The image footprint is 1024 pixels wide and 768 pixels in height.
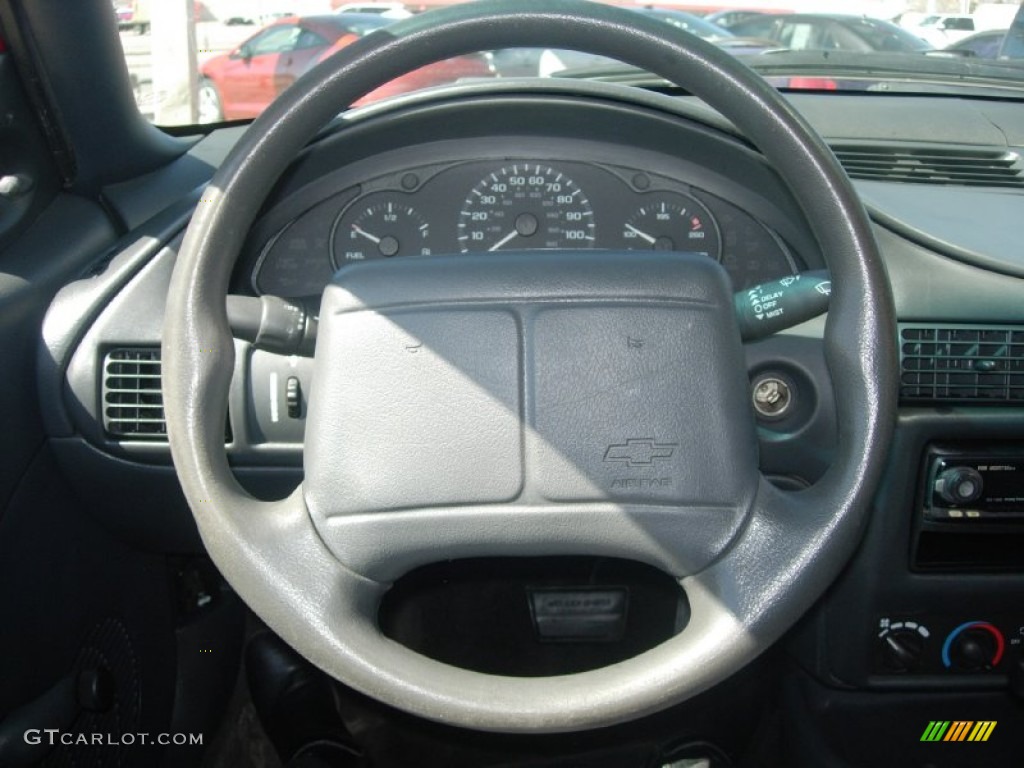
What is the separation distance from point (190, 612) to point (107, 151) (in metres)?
1.05

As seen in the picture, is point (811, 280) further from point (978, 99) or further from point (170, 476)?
point (978, 99)

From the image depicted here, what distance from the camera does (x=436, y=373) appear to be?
1431 mm

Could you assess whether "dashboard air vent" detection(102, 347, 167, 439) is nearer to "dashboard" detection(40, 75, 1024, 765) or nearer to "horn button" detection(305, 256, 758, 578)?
"dashboard" detection(40, 75, 1024, 765)

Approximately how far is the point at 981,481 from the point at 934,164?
82cm

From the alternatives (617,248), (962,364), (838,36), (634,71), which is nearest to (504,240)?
(617,248)

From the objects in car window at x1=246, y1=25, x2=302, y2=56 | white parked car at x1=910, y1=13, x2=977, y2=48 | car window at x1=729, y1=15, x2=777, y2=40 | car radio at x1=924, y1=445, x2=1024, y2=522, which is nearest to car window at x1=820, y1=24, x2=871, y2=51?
car window at x1=729, y1=15, x2=777, y2=40

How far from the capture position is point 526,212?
6.77 ft

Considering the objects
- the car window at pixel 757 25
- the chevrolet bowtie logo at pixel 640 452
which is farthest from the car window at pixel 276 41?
the chevrolet bowtie logo at pixel 640 452

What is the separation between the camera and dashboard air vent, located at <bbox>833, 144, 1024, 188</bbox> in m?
2.36

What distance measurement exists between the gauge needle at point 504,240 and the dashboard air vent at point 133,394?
0.64 meters

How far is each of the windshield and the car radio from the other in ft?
2.70

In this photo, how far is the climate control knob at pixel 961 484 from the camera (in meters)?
1.89

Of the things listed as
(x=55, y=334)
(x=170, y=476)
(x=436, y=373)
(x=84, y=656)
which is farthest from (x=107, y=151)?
(x=436, y=373)

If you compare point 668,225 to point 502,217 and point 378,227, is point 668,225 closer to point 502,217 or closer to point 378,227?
point 502,217
